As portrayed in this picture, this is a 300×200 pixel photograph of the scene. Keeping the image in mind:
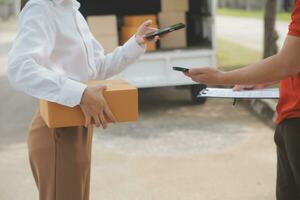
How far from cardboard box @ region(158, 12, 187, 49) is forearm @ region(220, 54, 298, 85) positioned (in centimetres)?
546

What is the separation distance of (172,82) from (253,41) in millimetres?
10350

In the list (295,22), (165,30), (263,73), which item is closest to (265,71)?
(263,73)

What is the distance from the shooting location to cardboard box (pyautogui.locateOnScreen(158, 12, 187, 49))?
754 centimetres

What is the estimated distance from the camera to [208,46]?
7523mm

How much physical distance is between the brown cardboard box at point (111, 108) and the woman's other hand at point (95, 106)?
1.6 inches

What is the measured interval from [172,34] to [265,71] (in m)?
5.62

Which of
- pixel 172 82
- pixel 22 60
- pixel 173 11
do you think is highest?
pixel 22 60

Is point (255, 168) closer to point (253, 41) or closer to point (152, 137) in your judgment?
point (152, 137)

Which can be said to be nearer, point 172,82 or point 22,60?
point 22,60

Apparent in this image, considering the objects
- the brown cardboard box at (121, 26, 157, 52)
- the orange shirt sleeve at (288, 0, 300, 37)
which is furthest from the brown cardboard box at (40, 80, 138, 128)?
the brown cardboard box at (121, 26, 157, 52)

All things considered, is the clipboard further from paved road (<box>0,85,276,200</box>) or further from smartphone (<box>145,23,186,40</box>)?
paved road (<box>0,85,276,200</box>)

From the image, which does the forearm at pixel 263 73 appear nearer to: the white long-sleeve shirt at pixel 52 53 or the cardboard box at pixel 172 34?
the white long-sleeve shirt at pixel 52 53

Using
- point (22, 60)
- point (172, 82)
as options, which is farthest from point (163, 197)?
point (172, 82)

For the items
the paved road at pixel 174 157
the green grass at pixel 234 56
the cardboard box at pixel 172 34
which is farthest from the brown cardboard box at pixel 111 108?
the green grass at pixel 234 56
